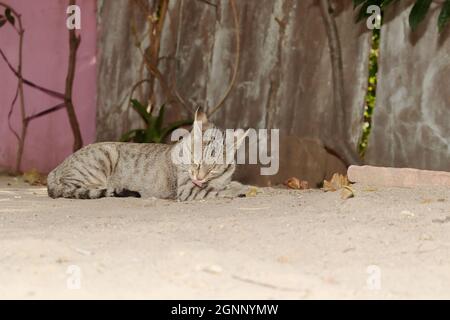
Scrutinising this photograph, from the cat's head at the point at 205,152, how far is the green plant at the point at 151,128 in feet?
4.08

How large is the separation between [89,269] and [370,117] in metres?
3.32

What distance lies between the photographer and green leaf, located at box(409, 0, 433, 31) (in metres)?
5.06

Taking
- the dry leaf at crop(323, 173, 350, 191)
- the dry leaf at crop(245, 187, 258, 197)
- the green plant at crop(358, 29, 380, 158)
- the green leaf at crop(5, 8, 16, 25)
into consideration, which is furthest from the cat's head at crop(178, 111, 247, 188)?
the green leaf at crop(5, 8, 16, 25)

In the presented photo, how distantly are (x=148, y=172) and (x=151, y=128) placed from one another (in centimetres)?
118

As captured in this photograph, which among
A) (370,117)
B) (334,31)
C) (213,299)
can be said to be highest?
(334,31)

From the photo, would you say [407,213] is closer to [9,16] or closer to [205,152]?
[205,152]

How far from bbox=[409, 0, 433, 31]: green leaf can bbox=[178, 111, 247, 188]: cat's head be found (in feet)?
3.97

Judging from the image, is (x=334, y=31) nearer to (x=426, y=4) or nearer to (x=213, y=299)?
(x=426, y=4)

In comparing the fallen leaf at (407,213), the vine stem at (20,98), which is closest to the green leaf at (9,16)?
the vine stem at (20,98)

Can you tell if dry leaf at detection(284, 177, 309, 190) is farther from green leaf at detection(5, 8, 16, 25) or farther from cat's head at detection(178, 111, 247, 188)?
green leaf at detection(5, 8, 16, 25)

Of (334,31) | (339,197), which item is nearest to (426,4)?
Answer: (334,31)

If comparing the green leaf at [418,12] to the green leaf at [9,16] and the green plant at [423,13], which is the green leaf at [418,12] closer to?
the green plant at [423,13]

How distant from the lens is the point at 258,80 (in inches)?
249

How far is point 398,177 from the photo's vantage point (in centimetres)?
509
